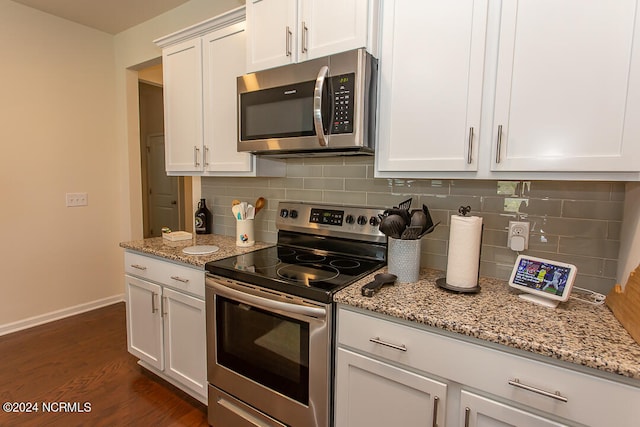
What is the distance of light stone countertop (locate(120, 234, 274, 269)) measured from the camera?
5.61ft

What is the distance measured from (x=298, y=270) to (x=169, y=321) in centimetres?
92

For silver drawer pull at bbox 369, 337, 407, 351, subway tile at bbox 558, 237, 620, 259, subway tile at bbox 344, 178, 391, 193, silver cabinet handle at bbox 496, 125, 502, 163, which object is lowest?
silver drawer pull at bbox 369, 337, 407, 351

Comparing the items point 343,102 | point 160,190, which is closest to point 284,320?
point 343,102

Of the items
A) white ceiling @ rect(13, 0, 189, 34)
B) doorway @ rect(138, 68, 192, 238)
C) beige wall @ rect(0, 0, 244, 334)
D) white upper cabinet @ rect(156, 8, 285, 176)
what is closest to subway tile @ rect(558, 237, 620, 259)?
white upper cabinet @ rect(156, 8, 285, 176)

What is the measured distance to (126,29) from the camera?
10.0 ft

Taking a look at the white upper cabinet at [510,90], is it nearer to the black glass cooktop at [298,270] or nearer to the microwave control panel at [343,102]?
the microwave control panel at [343,102]

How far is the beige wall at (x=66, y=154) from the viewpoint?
2.65m

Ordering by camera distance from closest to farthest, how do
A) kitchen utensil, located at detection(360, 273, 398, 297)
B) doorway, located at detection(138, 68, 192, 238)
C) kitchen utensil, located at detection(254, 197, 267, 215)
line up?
kitchen utensil, located at detection(360, 273, 398, 297), kitchen utensil, located at detection(254, 197, 267, 215), doorway, located at detection(138, 68, 192, 238)

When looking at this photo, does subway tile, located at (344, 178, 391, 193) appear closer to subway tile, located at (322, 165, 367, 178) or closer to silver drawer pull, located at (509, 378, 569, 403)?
subway tile, located at (322, 165, 367, 178)

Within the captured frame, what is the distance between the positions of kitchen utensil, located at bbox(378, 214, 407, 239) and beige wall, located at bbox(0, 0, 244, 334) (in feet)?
6.58

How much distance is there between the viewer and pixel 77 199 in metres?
3.07

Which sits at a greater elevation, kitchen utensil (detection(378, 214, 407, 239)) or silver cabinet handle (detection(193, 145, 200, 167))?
silver cabinet handle (detection(193, 145, 200, 167))

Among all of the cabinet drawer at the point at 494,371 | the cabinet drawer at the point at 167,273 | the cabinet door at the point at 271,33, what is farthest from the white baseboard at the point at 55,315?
the cabinet drawer at the point at 494,371

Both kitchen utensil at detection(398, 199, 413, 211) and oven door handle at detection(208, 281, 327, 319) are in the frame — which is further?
kitchen utensil at detection(398, 199, 413, 211)
